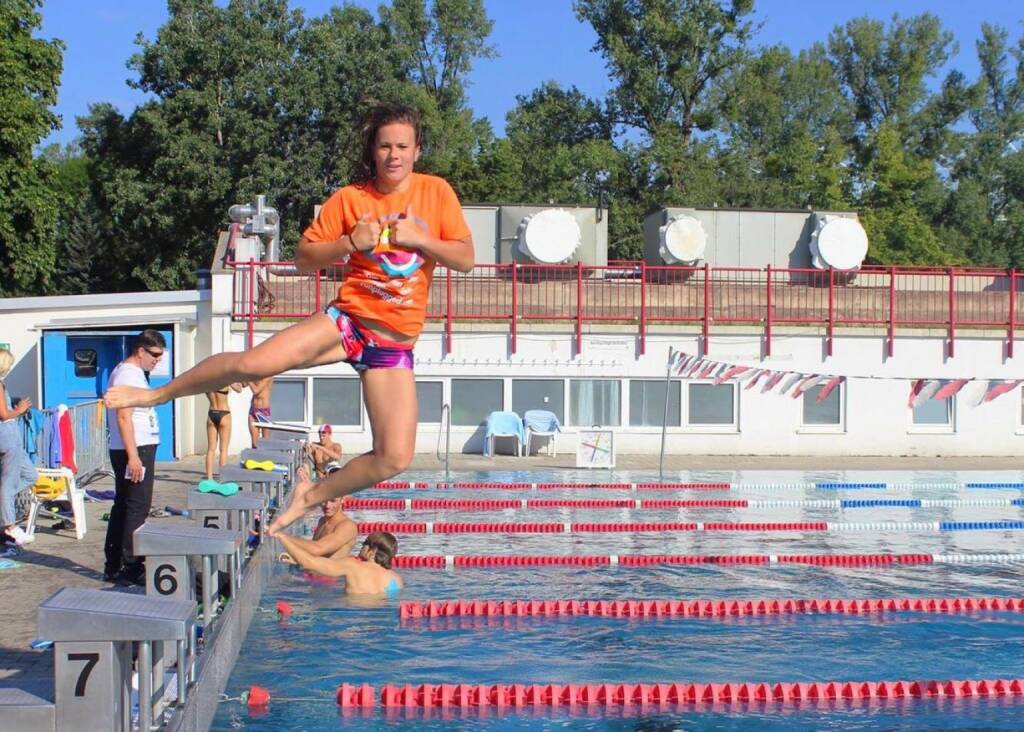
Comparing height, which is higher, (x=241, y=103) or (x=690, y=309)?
(x=241, y=103)

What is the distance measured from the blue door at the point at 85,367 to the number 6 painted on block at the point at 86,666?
56.8 ft

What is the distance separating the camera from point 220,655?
649cm

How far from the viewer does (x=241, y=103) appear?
42.1 meters

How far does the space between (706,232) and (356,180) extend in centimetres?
2440

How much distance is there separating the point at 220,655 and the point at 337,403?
17.1 meters

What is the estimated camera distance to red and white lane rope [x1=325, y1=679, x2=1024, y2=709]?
688cm

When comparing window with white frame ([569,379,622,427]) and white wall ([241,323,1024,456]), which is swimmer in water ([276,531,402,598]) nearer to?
white wall ([241,323,1024,456])

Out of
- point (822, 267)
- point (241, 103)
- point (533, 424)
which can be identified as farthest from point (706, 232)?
point (241, 103)

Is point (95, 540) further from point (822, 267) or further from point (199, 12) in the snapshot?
point (199, 12)

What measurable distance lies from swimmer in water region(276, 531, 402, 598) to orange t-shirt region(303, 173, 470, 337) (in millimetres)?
4159

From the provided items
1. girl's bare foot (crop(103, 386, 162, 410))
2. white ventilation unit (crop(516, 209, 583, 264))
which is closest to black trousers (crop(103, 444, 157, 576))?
girl's bare foot (crop(103, 386, 162, 410))

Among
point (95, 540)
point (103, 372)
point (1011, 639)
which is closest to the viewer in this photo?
point (1011, 639)

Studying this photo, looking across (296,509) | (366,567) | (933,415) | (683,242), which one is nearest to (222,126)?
(683,242)

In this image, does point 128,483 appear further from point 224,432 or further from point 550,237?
point 550,237
